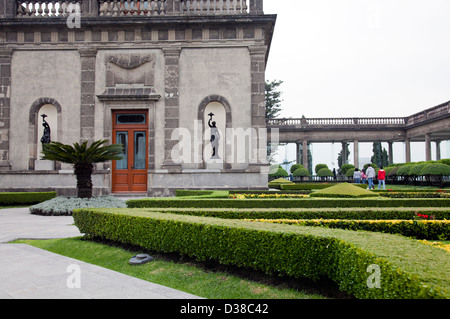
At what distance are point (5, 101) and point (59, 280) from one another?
55.4 feet

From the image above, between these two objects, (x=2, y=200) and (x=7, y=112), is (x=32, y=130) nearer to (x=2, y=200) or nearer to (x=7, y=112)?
(x=7, y=112)

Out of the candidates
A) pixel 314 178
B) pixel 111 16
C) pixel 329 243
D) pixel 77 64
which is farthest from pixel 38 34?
pixel 314 178

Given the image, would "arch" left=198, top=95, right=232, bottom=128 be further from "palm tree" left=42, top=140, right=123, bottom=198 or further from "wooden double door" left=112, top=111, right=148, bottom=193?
"palm tree" left=42, top=140, right=123, bottom=198

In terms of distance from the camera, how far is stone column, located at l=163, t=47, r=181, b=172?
18.7m

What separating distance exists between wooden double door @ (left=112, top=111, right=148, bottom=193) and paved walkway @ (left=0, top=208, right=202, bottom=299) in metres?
11.0

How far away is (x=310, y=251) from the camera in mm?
4930

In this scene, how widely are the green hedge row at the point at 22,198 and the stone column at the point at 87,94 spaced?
3.26 meters

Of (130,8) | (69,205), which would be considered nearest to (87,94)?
(130,8)

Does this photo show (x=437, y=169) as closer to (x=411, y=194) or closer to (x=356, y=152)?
(x=411, y=194)

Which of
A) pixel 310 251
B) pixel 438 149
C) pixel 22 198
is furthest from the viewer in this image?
pixel 438 149

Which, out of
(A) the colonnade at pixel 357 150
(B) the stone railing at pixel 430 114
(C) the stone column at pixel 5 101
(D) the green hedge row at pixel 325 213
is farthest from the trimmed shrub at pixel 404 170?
(C) the stone column at pixel 5 101

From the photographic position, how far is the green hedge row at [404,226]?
7.57 meters

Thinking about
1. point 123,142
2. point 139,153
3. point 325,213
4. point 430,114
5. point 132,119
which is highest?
point 430,114

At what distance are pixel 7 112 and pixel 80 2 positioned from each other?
6679 mm
